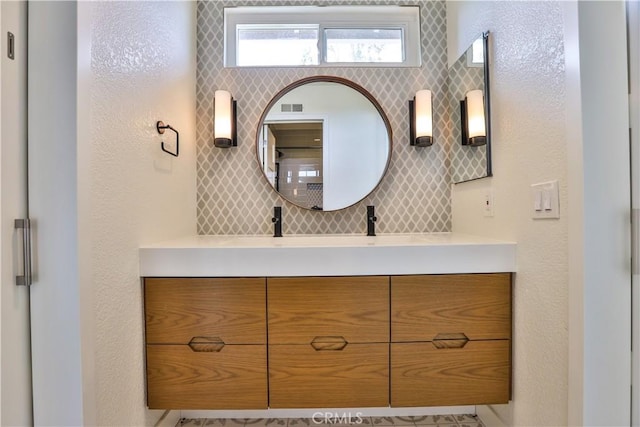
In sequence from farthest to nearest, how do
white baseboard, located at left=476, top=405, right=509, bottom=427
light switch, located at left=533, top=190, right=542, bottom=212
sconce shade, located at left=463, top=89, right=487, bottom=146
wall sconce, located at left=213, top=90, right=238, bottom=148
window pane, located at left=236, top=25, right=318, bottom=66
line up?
window pane, located at left=236, top=25, right=318, bottom=66, wall sconce, located at left=213, top=90, right=238, bottom=148, sconce shade, located at left=463, top=89, right=487, bottom=146, white baseboard, located at left=476, top=405, right=509, bottom=427, light switch, located at left=533, top=190, right=542, bottom=212

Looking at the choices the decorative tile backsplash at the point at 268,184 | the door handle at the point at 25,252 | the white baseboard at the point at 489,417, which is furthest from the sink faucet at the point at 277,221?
the white baseboard at the point at 489,417

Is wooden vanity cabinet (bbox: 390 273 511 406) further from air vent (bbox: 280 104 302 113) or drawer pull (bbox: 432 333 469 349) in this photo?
air vent (bbox: 280 104 302 113)

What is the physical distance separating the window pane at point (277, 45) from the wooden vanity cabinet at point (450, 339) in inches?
55.1

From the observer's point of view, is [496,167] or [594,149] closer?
[594,149]

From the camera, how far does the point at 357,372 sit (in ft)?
3.52

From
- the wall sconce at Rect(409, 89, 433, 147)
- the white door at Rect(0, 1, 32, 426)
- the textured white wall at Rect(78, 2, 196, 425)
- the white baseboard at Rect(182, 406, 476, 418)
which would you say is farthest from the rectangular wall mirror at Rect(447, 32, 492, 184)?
the white door at Rect(0, 1, 32, 426)

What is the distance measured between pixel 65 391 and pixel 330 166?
→ 4.47ft

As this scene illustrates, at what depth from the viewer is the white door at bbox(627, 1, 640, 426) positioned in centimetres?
76

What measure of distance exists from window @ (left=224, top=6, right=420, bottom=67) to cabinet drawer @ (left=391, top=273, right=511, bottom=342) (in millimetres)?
1316

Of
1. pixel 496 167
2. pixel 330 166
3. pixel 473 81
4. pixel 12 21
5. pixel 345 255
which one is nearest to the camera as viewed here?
pixel 12 21

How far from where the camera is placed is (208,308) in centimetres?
107

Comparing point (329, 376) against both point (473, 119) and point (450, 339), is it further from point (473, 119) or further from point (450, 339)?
point (473, 119)

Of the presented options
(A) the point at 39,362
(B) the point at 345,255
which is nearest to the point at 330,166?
(B) the point at 345,255

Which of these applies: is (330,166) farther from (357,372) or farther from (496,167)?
(357,372)
